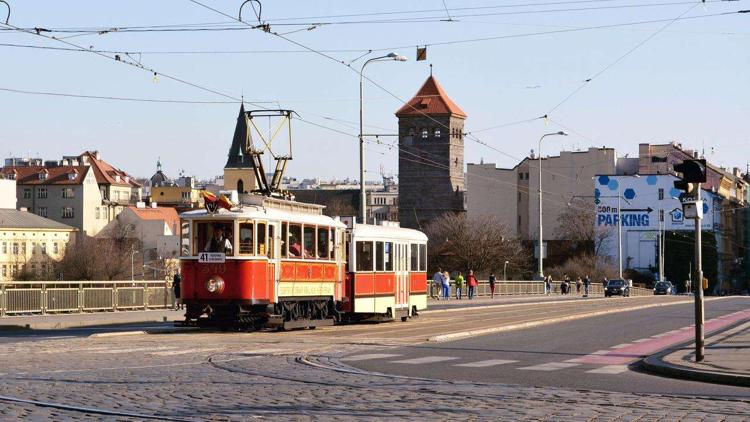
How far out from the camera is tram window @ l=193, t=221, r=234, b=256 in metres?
28.1

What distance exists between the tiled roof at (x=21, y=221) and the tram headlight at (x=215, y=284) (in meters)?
117

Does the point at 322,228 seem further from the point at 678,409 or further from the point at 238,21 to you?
the point at 678,409

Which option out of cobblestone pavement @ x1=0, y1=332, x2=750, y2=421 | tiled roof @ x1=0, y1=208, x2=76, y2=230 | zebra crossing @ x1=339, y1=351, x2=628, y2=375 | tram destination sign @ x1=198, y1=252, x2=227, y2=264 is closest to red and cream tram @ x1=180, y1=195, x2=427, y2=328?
tram destination sign @ x1=198, y1=252, x2=227, y2=264

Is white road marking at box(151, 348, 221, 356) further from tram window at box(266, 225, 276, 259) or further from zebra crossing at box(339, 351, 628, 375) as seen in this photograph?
tram window at box(266, 225, 276, 259)

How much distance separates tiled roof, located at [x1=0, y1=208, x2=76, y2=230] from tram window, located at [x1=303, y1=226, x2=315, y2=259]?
11443cm

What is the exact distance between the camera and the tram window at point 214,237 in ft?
92.2

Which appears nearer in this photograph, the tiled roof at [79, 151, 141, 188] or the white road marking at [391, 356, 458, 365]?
the white road marking at [391, 356, 458, 365]

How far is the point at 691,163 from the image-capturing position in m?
18.8

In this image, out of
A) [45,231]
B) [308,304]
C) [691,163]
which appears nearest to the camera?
[691,163]

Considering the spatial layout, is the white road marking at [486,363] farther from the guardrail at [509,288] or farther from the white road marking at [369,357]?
the guardrail at [509,288]

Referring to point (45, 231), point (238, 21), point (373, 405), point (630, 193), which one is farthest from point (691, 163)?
point (45, 231)

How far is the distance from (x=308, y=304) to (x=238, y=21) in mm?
7276

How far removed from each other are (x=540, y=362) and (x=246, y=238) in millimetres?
9590

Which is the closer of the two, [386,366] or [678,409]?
[678,409]
